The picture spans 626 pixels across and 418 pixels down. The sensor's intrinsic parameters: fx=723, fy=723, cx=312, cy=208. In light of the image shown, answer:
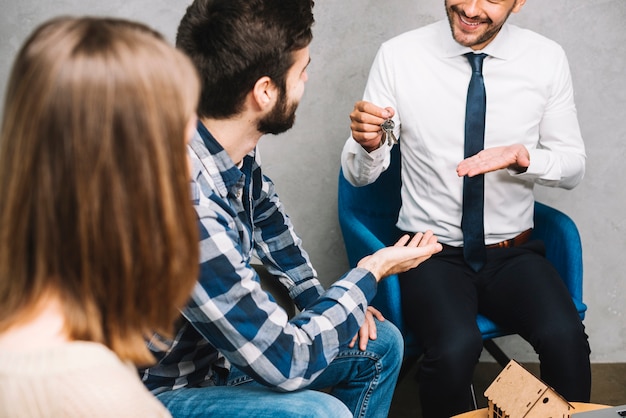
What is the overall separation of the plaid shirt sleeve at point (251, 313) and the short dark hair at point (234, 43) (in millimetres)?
172

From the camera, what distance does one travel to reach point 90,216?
2.75 feet

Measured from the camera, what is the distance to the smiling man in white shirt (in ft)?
6.59

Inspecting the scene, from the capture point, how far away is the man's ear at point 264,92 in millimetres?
1493

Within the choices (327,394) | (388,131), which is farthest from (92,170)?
(388,131)

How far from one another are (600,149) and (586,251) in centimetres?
39

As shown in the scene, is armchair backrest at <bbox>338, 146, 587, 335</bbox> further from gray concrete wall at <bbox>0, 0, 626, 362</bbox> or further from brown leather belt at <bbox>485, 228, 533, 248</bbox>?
gray concrete wall at <bbox>0, 0, 626, 362</bbox>

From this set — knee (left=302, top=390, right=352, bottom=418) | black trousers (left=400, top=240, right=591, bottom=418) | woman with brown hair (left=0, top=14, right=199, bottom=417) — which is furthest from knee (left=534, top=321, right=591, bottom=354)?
woman with brown hair (left=0, top=14, right=199, bottom=417)

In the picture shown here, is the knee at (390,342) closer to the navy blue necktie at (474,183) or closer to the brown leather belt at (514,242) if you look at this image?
the navy blue necktie at (474,183)

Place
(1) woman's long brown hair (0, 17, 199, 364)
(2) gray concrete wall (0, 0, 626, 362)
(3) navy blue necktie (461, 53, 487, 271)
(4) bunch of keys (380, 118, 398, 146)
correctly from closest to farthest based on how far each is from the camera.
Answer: (1) woman's long brown hair (0, 17, 199, 364) → (4) bunch of keys (380, 118, 398, 146) → (3) navy blue necktie (461, 53, 487, 271) → (2) gray concrete wall (0, 0, 626, 362)

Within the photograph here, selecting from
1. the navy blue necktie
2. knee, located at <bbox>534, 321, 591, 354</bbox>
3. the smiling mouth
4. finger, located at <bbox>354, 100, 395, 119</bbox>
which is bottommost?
knee, located at <bbox>534, 321, 591, 354</bbox>

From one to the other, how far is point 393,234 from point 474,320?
54cm

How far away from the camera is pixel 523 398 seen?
4.77ft

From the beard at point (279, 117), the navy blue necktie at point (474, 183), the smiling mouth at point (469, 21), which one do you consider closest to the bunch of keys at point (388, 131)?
the navy blue necktie at point (474, 183)

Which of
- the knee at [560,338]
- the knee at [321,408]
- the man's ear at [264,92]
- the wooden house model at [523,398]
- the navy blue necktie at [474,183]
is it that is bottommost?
the knee at [560,338]
